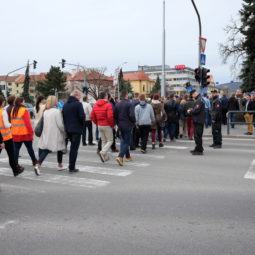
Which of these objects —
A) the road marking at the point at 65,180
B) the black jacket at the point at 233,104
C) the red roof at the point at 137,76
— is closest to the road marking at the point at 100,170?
the road marking at the point at 65,180

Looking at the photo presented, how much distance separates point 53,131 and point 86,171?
1190 mm

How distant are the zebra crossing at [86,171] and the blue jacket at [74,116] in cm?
101

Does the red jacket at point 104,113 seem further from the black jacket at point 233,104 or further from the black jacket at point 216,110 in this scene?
the black jacket at point 233,104

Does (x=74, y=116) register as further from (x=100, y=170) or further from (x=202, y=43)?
(x=202, y=43)

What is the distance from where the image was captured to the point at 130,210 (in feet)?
16.5

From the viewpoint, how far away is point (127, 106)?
9.11 metres

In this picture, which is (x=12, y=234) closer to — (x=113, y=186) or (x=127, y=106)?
(x=113, y=186)

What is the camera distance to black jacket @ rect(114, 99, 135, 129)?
9.10 metres

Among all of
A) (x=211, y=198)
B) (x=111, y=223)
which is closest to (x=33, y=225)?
(x=111, y=223)

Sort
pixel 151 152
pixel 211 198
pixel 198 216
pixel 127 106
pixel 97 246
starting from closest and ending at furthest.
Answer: pixel 97 246, pixel 198 216, pixel 211 198, pixel 127 106, pixel 151 152

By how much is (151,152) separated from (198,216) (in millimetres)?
6531

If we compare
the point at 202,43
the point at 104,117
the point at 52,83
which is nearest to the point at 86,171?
the point at 104,117

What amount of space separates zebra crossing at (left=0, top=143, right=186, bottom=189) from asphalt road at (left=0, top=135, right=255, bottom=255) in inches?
0.8

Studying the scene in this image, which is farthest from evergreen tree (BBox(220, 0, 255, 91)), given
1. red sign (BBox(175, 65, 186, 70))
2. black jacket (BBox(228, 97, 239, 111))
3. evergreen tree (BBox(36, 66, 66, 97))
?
red sign (BBox(175, 65, 186, 70))
